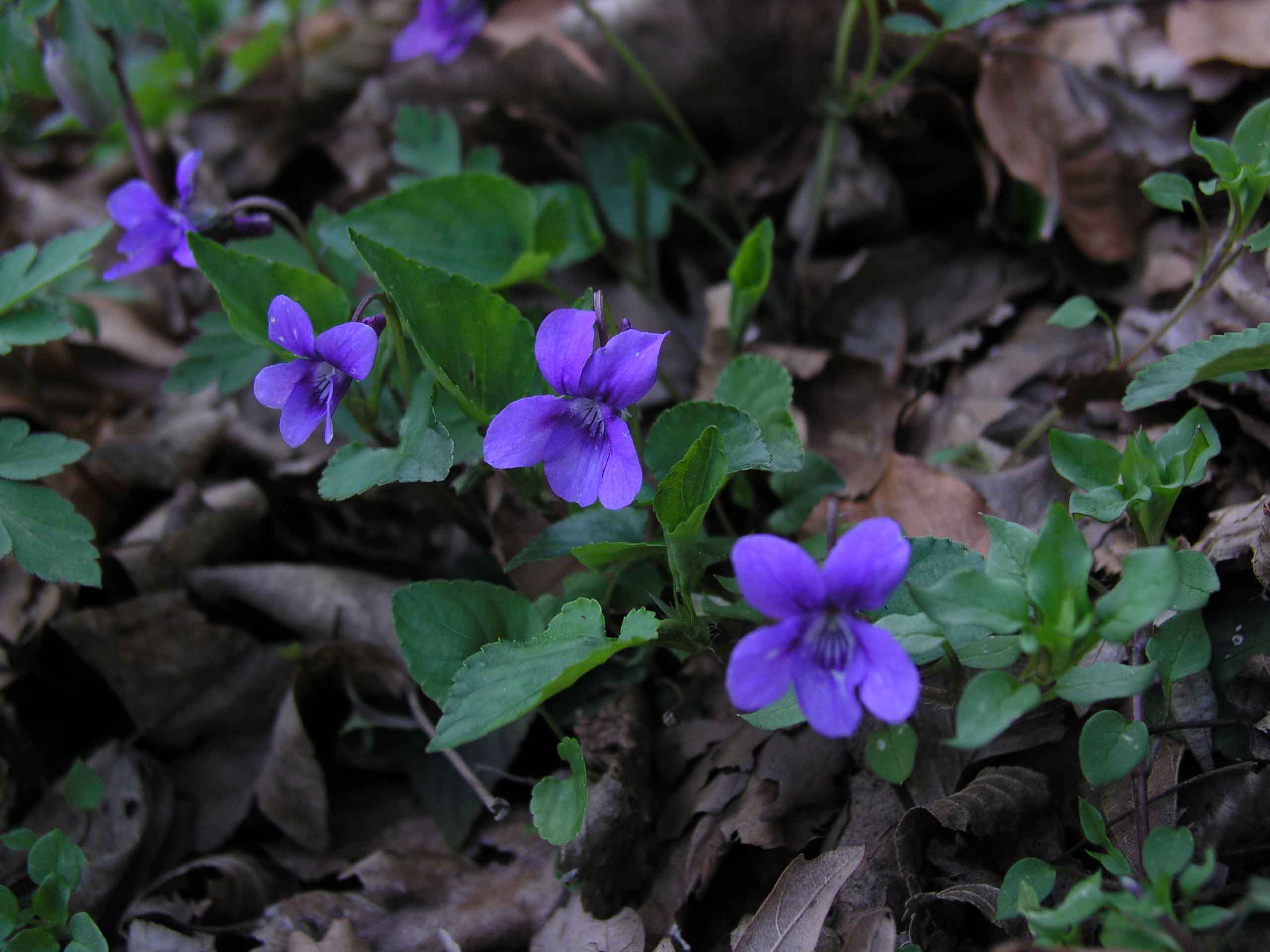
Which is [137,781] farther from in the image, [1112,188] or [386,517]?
[1112,188]

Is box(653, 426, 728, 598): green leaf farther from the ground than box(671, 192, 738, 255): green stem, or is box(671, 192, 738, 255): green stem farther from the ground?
box(653, 426, 728, 598): green leaf

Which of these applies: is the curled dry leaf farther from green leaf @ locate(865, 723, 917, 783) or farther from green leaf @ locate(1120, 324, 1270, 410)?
green leaf @ locate(1120, 324, 1270, 410)

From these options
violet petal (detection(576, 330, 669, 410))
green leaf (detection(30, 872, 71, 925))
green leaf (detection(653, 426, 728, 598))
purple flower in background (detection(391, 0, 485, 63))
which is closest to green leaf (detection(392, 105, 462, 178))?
purple flower in background (detection(391, 0, 485, 63))

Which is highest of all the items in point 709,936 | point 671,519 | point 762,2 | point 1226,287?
point 762,2

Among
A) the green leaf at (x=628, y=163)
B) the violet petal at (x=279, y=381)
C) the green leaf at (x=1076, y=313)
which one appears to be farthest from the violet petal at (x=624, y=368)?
the green leaf at (x=628, y=163)

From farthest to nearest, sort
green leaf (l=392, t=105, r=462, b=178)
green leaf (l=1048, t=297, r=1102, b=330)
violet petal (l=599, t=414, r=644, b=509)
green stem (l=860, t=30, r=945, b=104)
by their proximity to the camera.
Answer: green leaf (l=392, t=105, r=462, b=178)
green stem (l=860, t=30, r=945, b=104)
green leaf (l=1048, t=297, r=1102, b=330)
violet petal (l=599, t=414, r=644, b=509)

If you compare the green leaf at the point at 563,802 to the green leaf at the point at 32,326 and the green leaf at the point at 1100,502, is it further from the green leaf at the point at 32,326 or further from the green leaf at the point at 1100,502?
the green leaf at the point at 32,326

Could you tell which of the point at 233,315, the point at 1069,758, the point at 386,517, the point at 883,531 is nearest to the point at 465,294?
the point at 233,315
